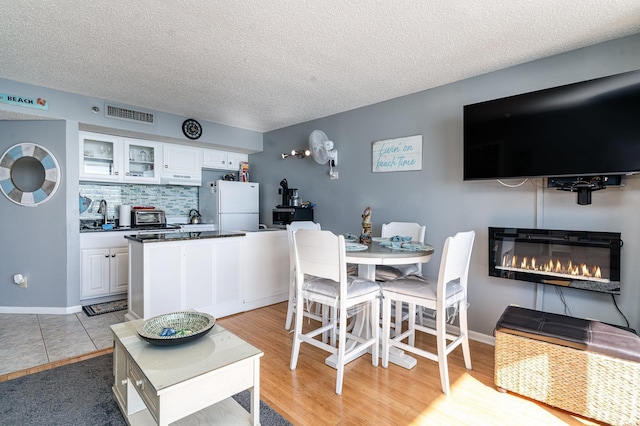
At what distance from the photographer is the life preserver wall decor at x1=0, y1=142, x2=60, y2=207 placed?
3385 millimetres

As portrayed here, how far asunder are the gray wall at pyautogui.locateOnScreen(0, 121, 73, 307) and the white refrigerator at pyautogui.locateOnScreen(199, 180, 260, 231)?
5.78ft

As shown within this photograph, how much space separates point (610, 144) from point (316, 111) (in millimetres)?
2861

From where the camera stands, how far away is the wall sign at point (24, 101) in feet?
9.93

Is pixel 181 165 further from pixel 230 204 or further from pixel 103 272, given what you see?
pixel 103 272

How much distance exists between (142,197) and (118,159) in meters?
0.70

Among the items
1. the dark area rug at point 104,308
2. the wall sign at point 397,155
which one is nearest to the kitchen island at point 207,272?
the dark area rug at point 104,308

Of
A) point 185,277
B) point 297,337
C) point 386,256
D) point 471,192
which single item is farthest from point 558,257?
point 185,277

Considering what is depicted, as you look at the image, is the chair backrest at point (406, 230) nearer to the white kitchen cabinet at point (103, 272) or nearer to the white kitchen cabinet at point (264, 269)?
the white kitchen cabinet at point (264, 269)

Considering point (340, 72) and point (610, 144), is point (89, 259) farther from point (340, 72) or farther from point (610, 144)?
point (610, 144)

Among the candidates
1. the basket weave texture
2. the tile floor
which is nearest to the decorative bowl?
the tile floor

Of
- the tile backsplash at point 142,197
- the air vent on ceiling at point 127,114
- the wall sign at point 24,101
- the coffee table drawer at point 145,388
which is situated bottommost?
the coffee table drawer at point 145,388

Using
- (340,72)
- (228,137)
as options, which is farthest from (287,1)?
(228,137)

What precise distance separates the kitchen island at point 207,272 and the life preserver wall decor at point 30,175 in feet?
4.36

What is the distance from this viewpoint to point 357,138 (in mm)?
3789
